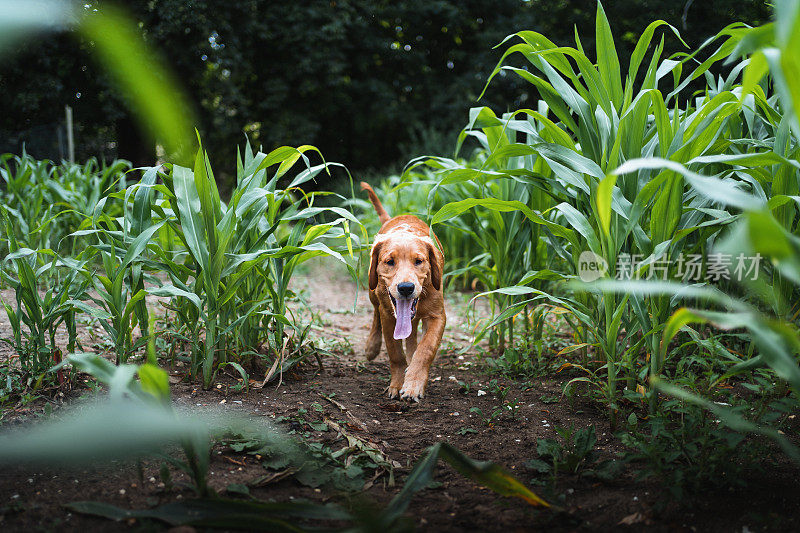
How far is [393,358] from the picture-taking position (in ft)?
8.71

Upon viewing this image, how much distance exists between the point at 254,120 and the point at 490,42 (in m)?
4.73

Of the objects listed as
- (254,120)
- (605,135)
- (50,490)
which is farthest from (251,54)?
(50,490)

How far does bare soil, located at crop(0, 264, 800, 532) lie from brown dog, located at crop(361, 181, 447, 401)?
0.15 meters

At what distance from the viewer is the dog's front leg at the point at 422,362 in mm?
2490

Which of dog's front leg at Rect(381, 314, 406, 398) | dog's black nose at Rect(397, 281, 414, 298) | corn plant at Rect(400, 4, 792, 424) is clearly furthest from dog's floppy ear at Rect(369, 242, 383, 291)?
corn plant at Rect(400, 4, 792, 424)

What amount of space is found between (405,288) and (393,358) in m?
0.41

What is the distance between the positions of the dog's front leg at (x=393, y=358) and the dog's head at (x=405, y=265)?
0.22 m

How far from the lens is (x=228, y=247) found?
7.86ft

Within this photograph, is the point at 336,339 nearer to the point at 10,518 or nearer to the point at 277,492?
the point at 277,492

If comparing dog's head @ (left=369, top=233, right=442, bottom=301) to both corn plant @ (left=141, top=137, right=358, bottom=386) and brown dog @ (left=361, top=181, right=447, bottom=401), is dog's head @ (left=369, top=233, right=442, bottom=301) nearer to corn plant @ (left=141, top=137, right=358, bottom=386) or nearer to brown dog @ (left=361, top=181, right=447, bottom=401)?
brown dog @ (left=361, top=181, right=447, bottom=401)

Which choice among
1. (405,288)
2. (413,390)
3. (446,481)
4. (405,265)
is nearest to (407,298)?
(405,288)

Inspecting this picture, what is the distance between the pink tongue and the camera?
2449mm

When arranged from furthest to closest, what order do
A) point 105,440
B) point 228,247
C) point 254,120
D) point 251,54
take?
point 254,120 → point 251,54 → point 228,247 → point 105,440

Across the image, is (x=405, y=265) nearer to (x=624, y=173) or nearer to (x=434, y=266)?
(x=434, y=266)
